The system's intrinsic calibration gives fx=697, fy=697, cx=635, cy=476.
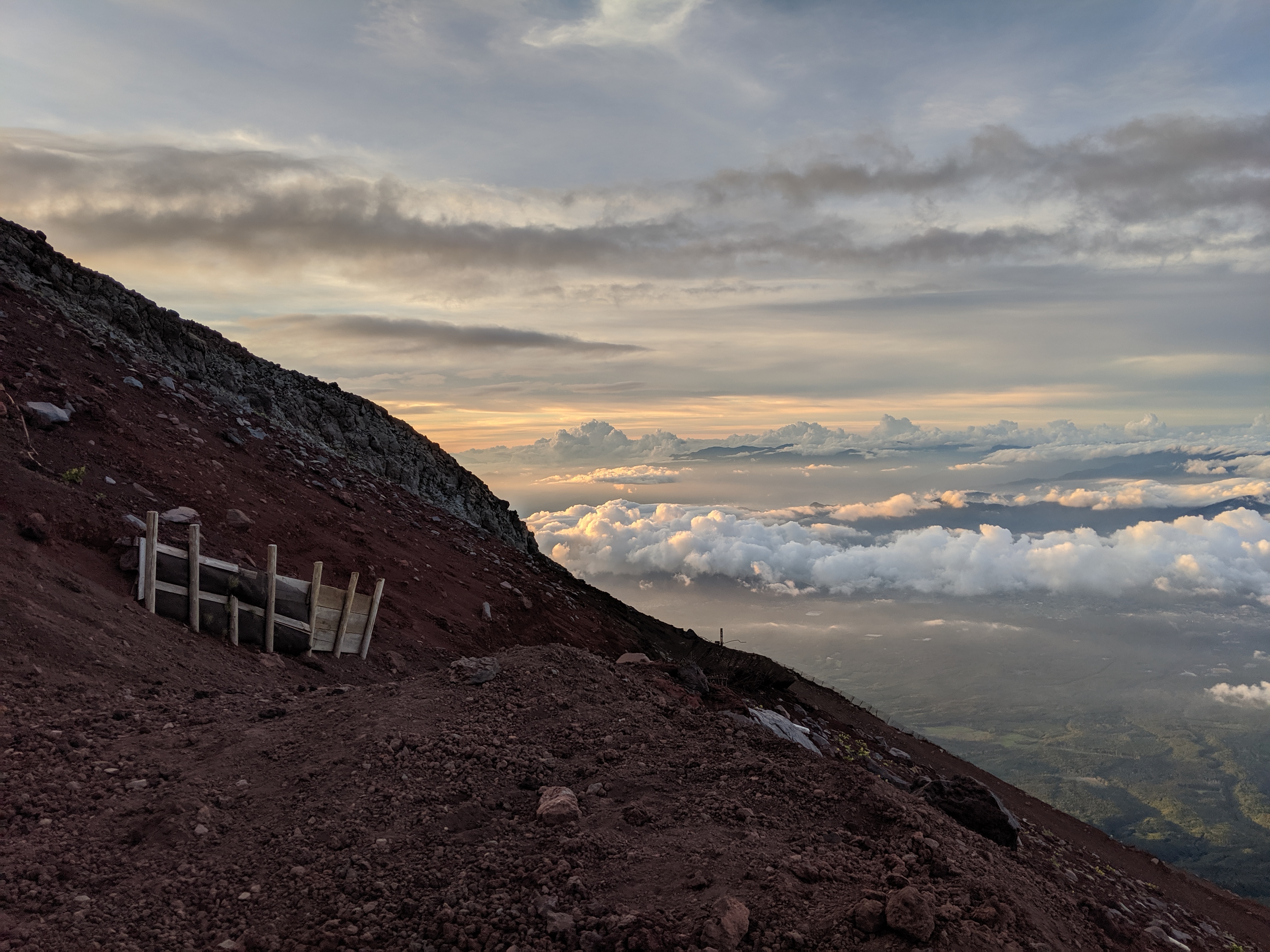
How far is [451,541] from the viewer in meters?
26.9

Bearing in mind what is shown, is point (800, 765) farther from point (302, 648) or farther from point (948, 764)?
point (948, 764)

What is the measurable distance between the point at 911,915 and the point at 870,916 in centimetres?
29

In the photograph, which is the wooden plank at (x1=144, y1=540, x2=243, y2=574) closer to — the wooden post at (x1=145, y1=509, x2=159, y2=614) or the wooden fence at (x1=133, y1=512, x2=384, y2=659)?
the wooden fence at (x1=133, y1=512, x2=384, y2=659)

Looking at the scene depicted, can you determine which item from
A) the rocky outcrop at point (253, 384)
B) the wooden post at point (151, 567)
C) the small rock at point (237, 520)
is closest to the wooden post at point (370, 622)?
the wooden post at point (151, 567)

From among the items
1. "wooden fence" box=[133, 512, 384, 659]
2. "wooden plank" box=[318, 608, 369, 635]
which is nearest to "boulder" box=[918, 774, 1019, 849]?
"wooden fence" box=[133, 512, 384, 659]

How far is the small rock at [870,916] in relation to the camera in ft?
17.0

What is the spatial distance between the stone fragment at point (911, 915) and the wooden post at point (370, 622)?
12938 mm

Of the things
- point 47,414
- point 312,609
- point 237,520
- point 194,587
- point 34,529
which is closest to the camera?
point 34,529

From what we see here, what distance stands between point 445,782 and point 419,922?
7.80 feet

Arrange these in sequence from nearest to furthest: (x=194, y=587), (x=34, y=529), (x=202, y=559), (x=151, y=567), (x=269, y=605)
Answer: (x=34, y=529), (x=151, y=567), (x=194, y=587), (x=202, y=559), (x=269, y=605)

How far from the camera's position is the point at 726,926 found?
5137 millimetres

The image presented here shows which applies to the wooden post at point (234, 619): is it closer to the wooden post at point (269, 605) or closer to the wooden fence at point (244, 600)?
the wooden fence at point (244, 600)

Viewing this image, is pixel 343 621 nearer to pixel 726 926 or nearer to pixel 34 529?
pixel 34 529

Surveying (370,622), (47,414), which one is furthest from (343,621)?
(47,414)
